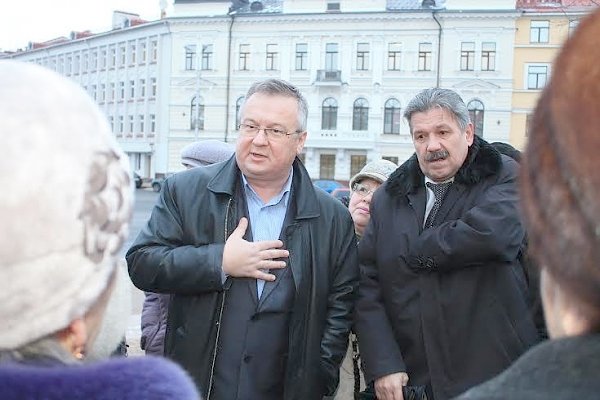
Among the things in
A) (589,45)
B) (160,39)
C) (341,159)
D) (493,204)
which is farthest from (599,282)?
(160,39)

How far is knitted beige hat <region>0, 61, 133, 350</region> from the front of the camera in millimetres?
1033

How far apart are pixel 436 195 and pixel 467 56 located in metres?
40.6

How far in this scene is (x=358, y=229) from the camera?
396cm

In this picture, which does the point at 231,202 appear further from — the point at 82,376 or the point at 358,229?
the point at 82,376

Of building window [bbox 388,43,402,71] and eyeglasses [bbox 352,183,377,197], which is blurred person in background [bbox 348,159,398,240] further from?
building window [bbox 388,43,402,71]

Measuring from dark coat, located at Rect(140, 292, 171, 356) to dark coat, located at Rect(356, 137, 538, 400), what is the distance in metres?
1.07

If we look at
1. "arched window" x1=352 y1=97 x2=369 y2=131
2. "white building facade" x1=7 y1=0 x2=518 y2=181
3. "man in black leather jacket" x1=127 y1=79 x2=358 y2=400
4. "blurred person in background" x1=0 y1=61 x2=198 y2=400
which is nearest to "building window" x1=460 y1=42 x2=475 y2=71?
"white building facade" x1=7 y1=0 x2=518 y2=181

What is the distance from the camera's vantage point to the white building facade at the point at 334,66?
41281mm

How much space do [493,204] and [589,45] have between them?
1808 millimetres

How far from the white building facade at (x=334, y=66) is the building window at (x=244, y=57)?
6 cm

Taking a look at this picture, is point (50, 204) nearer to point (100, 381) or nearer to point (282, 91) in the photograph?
point (100, 381)

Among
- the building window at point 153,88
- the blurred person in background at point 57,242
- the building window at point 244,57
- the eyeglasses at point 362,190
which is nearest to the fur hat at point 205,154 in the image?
the eyeglasses at point 362,190

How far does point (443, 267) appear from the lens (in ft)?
9.09

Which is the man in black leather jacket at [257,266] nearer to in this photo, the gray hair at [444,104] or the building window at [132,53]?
the gray hair at [444,104]
